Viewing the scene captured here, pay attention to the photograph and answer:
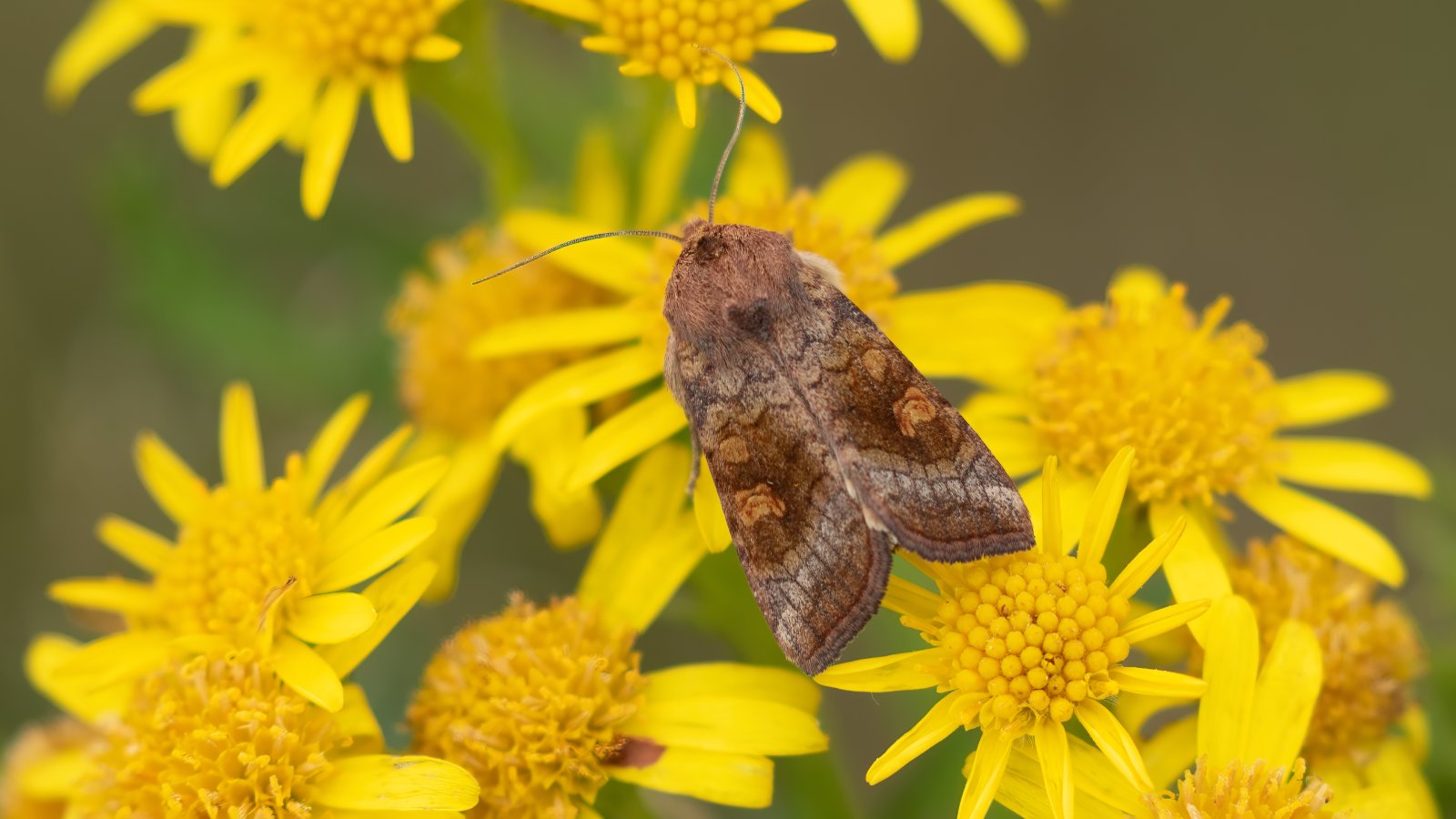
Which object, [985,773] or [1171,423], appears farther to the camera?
[1171,423]

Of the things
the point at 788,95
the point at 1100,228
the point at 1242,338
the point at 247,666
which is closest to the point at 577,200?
the point at 247,666

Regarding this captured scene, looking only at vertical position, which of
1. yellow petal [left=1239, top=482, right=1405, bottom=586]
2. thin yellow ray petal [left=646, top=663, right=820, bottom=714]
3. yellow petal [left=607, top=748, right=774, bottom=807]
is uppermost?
yellow petal [left=1239, top=482, right=1405, bottom=586]

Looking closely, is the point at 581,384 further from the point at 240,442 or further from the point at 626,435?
the point at 240,442

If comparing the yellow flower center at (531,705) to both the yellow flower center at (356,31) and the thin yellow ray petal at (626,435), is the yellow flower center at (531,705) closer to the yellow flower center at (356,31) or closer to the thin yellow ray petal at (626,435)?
the thin yellow ray petal at (626,435)

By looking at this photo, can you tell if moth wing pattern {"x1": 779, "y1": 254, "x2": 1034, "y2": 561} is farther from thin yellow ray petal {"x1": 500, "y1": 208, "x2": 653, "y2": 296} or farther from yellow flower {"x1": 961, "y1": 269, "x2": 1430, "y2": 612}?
thin yellow ray petal {"x1": 500, "y1": 208, "x2": 653, "y2": 296}

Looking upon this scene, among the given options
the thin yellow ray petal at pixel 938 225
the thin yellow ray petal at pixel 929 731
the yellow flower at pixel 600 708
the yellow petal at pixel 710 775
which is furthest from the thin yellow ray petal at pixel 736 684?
the thin yellow ray petal at pixel 938 225

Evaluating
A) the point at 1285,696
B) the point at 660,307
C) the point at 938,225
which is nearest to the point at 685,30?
the point at 660,307

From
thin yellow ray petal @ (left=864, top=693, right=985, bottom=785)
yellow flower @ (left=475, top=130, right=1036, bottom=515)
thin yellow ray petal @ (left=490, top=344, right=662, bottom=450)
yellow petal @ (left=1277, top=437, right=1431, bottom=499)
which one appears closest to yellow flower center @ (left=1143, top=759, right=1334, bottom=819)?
thin yellow ray petal @ (left=864, top=693, right=985, bottom=785)
